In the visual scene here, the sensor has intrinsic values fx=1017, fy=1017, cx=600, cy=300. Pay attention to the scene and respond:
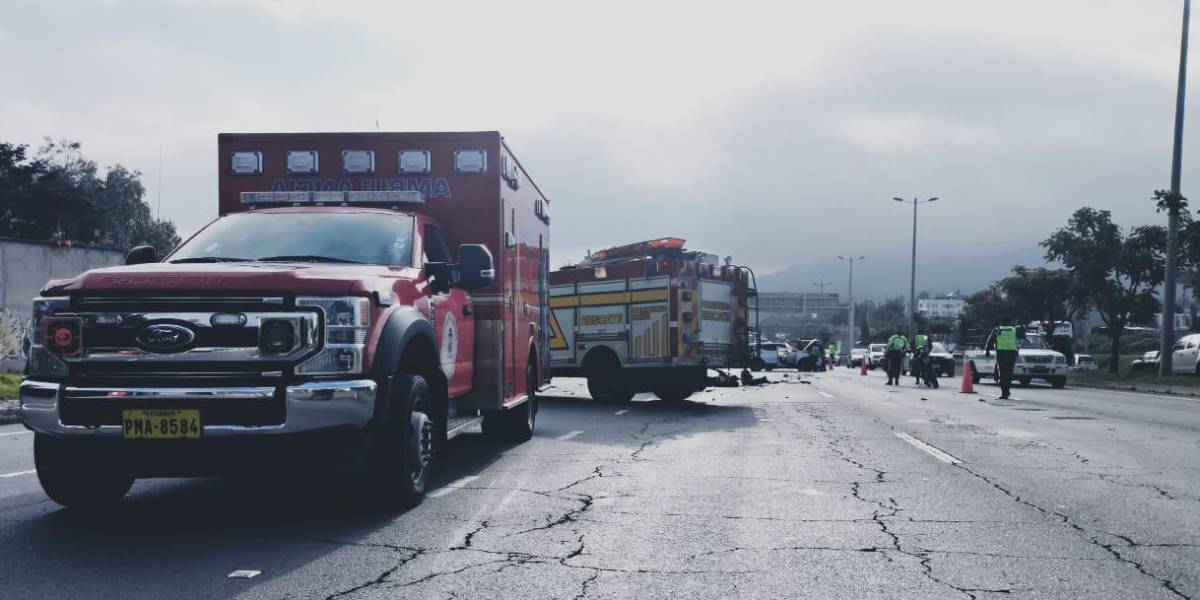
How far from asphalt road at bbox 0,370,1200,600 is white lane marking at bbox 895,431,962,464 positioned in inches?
3.1

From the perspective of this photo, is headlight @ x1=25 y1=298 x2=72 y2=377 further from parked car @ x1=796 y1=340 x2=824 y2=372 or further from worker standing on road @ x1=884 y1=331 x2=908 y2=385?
parked car @ x1=796 y1=340 x2=824 y2=372

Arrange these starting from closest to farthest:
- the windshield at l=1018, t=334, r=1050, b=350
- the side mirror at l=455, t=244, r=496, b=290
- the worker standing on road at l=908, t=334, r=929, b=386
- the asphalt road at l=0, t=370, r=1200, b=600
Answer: the asphalt road at l=0, t=370, r=1200, b=600 < the side mirror at l=455, t=244, r=496, b=290 < the worker standing on road at l=908, t=334, r=929, b=386 < the windshield at l=1018, t=334, r=1050, b=350

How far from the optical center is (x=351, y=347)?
236 inches

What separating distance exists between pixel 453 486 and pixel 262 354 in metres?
2.56

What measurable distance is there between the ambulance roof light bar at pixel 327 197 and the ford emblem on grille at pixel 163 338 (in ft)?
9.56

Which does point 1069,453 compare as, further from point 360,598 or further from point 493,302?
point 360,598

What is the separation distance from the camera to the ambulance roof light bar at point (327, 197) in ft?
28.0

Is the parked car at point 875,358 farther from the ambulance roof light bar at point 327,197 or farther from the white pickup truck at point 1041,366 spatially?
the ambulance roof light bar at point 327,197

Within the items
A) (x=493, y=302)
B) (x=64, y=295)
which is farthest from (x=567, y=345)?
(x=64, y=295)

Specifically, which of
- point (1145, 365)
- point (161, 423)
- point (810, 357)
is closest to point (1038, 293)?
point (1145, 365)

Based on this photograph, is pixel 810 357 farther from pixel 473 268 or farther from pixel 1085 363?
pixel 473 268

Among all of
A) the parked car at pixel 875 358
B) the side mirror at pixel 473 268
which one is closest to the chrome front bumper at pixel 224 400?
the side mirror at pixel 473 268

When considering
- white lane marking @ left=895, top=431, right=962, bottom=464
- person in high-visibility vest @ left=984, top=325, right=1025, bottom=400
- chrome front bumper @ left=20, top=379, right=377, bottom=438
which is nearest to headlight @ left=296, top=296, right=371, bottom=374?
chrome front bumper @ left=20, top=379, right=377, bottom=438

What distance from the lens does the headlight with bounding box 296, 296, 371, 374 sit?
5.90m
